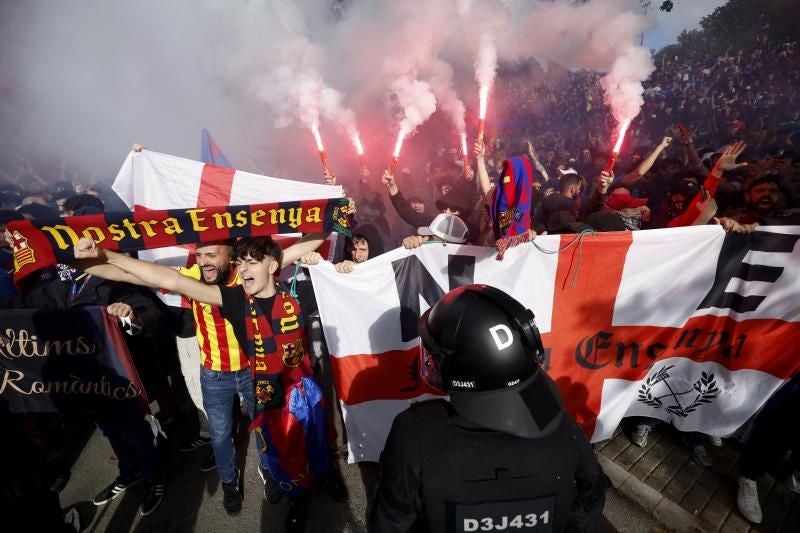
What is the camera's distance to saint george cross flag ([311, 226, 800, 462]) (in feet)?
9.21

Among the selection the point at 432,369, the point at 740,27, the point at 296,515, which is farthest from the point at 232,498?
the point at 740,27

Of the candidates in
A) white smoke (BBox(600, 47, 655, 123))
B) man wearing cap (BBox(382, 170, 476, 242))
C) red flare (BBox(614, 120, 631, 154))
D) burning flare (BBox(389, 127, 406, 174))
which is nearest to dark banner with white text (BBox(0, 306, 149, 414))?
burning flare (BBox(389, 127, 406, 174))

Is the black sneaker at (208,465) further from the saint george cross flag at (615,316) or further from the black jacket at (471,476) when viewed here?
the black jacket at (471,476)

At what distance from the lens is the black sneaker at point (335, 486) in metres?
2.98

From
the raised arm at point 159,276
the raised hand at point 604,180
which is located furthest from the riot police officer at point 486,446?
the raised hand at point 604,180

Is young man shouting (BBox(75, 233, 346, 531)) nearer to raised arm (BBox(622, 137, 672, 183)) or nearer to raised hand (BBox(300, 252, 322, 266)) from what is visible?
raised hand (BBox(300, 252, 322, 266))

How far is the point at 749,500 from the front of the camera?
8.96 feet

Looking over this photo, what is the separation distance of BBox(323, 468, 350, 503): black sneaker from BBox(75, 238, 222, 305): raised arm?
1.72 meters

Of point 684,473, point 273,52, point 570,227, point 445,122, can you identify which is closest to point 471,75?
point 445,122

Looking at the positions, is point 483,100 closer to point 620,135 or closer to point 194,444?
point 620,135

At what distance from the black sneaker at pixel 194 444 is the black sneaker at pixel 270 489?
38.6 inches

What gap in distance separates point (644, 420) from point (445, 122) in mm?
13847

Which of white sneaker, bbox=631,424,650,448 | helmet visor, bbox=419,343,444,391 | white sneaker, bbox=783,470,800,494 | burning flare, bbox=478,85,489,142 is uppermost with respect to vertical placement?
burning flare, bbox=478,85,489,142

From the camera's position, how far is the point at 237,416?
3965 mm
